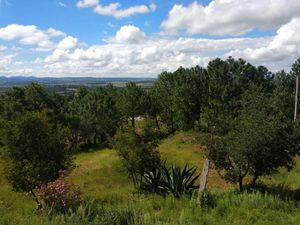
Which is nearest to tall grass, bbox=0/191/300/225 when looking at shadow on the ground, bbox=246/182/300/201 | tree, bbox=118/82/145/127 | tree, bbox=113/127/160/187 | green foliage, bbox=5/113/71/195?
shadow on the ground, bbox=246/182/300/201

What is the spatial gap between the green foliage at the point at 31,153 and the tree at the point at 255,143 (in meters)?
6.23

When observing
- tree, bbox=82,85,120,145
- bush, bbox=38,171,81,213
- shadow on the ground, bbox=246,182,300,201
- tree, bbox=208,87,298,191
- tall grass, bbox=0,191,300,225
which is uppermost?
tree, bbox=208,87,298,191

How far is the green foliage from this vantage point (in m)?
15.2

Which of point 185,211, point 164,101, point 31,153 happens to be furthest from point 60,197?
point 164,101

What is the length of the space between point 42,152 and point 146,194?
460 cm

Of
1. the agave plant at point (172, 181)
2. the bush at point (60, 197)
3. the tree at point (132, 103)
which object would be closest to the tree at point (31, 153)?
the bush at point (60, 197)

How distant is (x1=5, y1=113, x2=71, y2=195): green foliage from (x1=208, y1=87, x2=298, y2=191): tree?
6226mm

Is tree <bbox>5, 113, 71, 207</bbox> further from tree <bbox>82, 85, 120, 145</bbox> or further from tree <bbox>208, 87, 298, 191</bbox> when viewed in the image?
tree <bbox>82, 85, 120, 145</bbox>

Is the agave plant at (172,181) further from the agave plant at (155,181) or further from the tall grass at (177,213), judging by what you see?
the tall grass at (177,213)

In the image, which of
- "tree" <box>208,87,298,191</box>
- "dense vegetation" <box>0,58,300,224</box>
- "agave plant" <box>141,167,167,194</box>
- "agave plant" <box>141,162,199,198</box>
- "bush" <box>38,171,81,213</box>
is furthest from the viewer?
"agave plant" <box>141,167,167,194</box>

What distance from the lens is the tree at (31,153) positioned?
49.8 ft

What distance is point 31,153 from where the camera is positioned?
614 inches

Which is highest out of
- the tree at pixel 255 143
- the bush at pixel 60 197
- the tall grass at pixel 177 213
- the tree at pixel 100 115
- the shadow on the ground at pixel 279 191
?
the tree at pixel 255 143

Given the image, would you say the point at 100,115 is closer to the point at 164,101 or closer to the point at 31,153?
the point at 164,101
